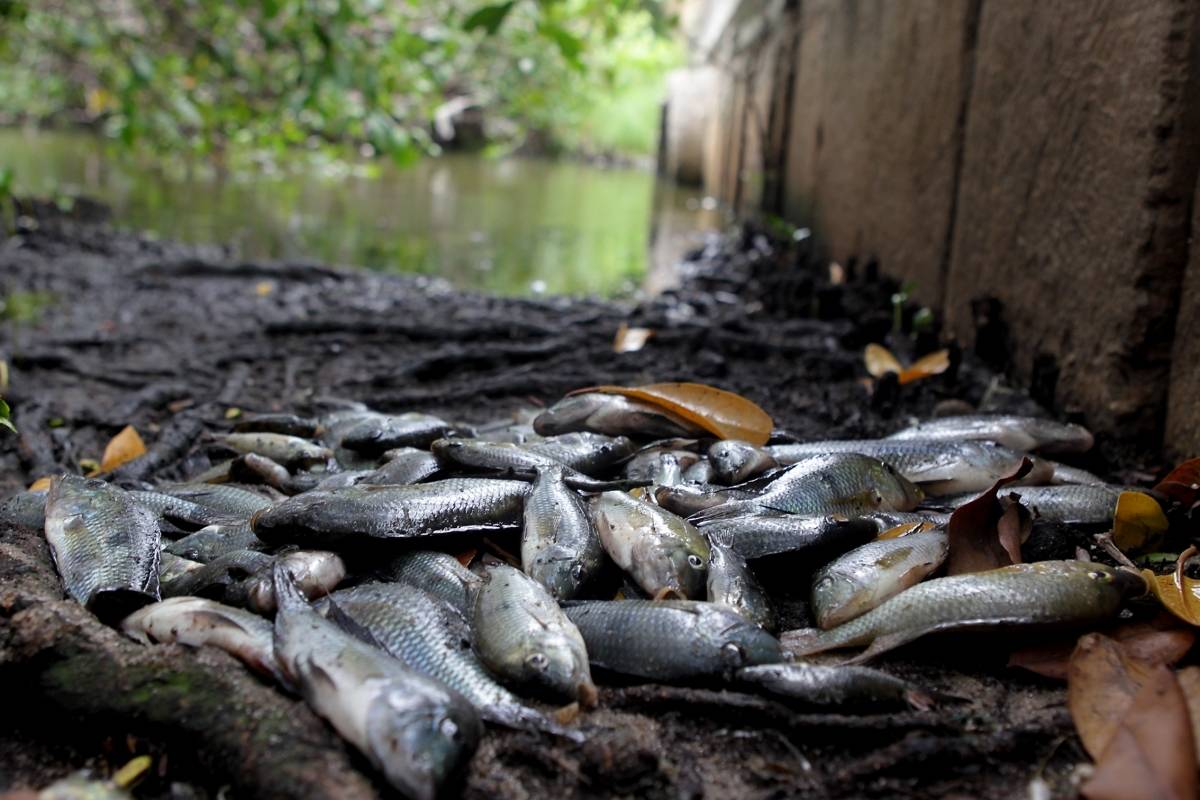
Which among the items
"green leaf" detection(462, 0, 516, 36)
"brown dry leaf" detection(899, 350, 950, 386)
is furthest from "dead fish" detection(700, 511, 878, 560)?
"green leaf" detection(462, 0, 516, 36)

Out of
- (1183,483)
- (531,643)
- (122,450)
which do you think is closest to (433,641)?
(531,643)

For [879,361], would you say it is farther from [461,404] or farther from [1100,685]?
[1100,685]

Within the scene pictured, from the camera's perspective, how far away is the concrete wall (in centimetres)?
321

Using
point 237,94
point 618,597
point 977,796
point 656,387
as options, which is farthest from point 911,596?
point 237,94

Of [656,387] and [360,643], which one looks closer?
[360,643]

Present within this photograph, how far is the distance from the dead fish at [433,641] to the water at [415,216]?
219 inches

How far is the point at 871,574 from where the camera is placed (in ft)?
7.79

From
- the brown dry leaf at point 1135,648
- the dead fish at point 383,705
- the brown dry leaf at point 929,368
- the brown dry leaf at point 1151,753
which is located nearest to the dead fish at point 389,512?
the dead fish at point 383,705

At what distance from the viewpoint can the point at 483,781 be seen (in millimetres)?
1800

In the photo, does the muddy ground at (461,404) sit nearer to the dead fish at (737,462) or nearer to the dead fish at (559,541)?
the dead fish at (559,541)

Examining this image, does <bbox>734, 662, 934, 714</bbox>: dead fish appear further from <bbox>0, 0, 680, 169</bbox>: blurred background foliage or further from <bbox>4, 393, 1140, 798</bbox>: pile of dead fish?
<bbox>0, 0, 680, 169</bbox>: blurred background foliage

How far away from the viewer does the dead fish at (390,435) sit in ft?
10.8

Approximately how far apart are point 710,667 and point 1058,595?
0.82 metres

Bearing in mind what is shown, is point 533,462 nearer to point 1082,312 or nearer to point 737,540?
point 737,540
